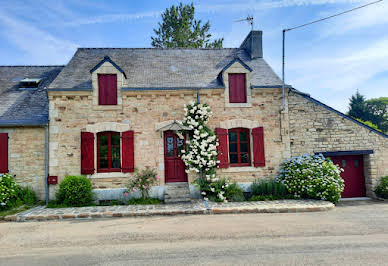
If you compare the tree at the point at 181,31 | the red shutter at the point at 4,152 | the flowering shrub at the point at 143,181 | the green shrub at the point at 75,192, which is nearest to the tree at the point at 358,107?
the tree at the point at 181,31

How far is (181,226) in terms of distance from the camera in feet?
19.4

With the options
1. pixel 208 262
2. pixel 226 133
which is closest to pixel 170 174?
pixel 226 133

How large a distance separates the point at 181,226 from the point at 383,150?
8.14 meters

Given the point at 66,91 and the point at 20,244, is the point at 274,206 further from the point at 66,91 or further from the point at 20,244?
the point at 66,91

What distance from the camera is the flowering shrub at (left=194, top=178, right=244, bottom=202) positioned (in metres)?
8.33

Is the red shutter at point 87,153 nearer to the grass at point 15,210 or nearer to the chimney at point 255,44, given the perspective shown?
the grass at point 15,210

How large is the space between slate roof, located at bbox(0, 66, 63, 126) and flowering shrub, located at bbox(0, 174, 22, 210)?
1.89 meters

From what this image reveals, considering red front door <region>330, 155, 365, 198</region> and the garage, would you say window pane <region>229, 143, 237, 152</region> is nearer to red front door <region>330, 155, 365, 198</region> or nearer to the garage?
the garage

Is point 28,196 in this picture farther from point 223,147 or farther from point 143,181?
point 223,147

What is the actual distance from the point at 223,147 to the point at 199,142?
934mm

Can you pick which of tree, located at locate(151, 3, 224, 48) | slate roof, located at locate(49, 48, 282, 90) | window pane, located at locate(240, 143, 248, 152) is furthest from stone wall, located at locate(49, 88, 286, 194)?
tree, located at locate(151, 3, 224, 48)

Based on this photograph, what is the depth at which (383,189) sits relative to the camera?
8.73m

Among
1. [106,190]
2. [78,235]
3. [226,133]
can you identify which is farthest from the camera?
[226,133]

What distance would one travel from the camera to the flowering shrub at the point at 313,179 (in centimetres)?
810
